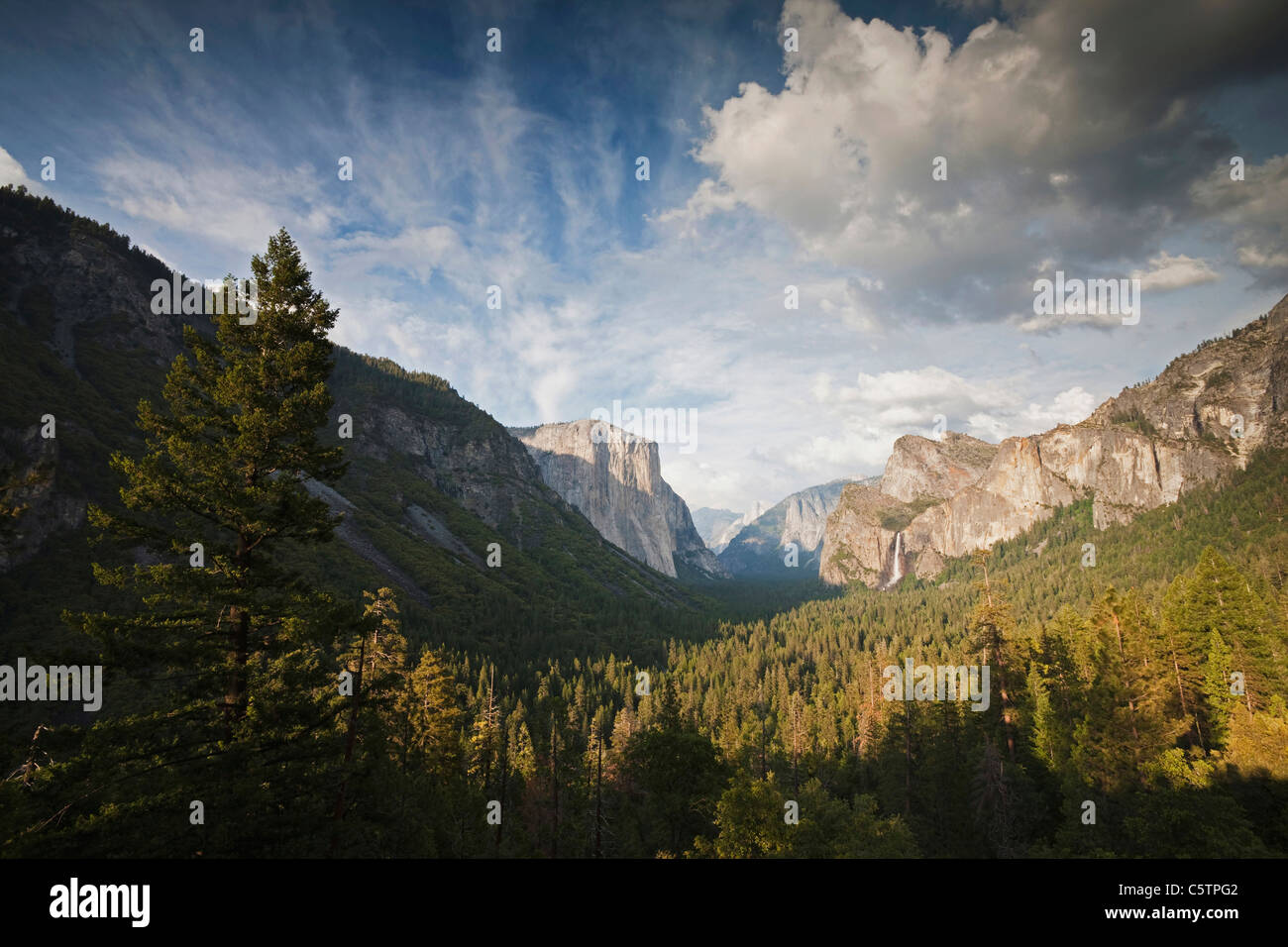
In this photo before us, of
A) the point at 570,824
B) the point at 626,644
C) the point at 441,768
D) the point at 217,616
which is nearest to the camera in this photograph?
the point at 217,616

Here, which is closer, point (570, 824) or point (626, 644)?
point (570, 824)

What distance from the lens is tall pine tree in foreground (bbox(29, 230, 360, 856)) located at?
10375mm

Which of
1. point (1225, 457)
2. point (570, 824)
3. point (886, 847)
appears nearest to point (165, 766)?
point (886, 847)

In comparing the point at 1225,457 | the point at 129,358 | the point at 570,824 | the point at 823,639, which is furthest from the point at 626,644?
the point at 1225,457

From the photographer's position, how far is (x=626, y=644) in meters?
139

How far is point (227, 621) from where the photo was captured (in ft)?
41.5

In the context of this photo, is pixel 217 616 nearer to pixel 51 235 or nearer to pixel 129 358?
pixel 129 358

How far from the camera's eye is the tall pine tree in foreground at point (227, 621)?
10375 mm

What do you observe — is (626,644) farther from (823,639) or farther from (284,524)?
(284,524)

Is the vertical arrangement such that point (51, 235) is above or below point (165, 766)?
above
